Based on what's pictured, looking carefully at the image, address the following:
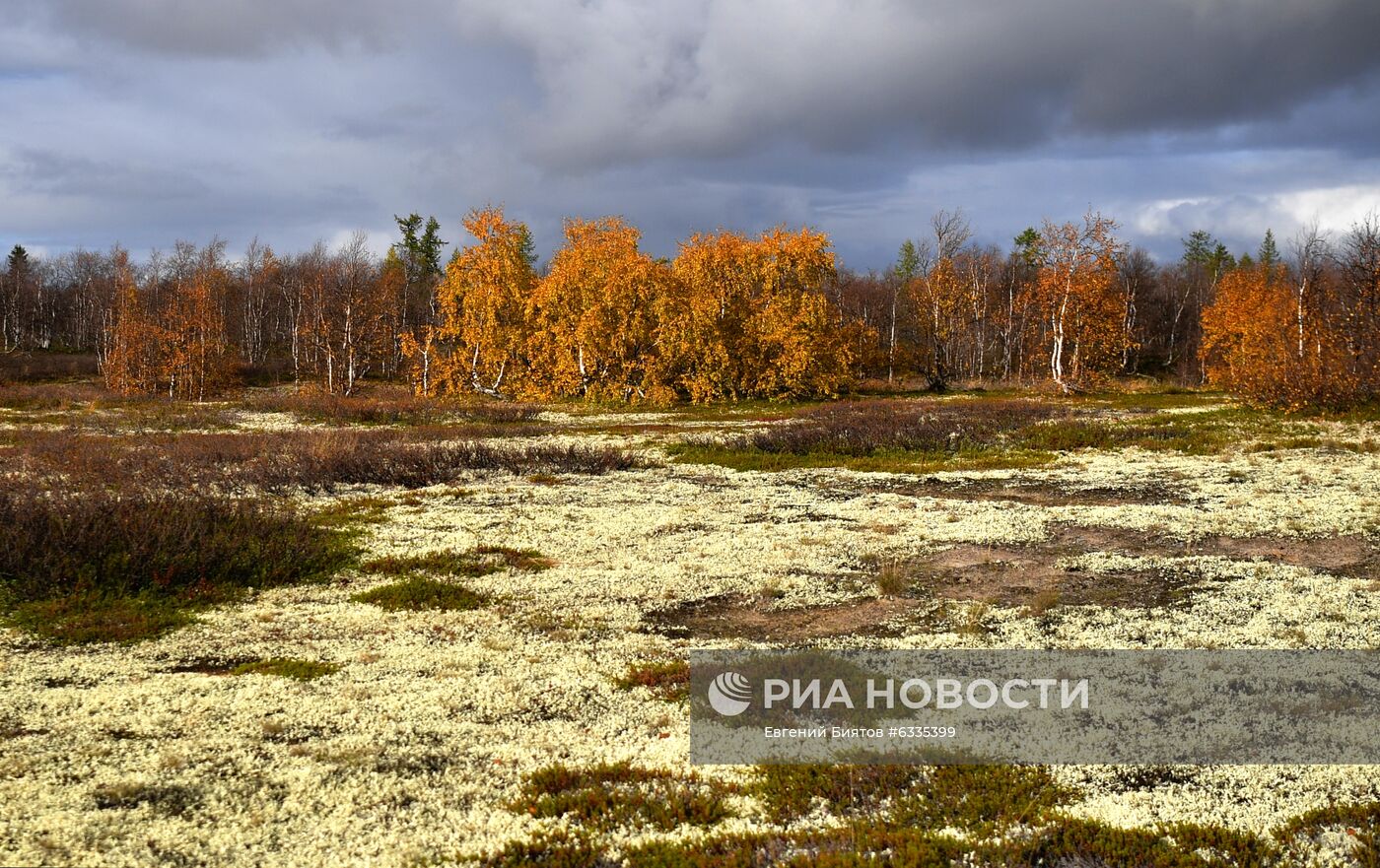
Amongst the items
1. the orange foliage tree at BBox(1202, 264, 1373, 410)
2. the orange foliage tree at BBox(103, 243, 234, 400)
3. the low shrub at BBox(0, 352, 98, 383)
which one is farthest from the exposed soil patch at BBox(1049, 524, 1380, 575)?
the low shrub at BBox(0, 352, 98, 383)

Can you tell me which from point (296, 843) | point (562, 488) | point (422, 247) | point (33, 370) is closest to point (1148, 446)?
point (562, 488)

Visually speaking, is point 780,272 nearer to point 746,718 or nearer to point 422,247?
point 746,718

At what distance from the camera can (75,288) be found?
122 m

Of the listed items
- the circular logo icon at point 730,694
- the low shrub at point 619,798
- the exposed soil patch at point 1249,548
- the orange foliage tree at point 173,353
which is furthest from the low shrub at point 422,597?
the orange foliage tree at point 173,353

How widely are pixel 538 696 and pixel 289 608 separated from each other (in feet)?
18.3

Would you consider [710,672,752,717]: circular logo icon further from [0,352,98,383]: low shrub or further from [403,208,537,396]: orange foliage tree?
[0,352,98,383]: low shrub

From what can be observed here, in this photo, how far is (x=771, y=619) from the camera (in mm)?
12625

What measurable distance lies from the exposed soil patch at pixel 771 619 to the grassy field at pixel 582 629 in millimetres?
58

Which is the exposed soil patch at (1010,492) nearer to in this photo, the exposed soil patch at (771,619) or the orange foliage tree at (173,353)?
the exposed soil patch at (771,619)

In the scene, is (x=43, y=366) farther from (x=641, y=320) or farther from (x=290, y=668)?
(x=290, y=668)

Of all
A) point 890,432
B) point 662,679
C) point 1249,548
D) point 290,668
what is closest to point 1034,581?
point 1249,548

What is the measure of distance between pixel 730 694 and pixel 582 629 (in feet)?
10.1

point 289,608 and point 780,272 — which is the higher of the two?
point 780,272

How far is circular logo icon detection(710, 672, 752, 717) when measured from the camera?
365 inches
